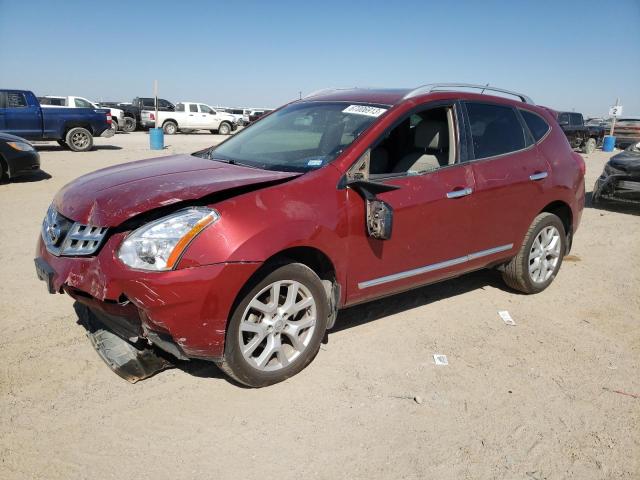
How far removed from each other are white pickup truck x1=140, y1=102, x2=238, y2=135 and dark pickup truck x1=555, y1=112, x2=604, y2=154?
59.1 ft

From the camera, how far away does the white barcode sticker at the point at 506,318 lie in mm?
4297

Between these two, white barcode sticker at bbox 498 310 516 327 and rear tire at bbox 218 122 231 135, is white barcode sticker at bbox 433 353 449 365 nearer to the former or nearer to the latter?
white barcode sticker at bbox 498 310 516 327

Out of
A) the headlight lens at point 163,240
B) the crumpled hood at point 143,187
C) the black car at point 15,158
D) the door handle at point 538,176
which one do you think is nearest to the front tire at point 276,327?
the headlight lens at point 163,240

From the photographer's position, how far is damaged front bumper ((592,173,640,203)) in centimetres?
913

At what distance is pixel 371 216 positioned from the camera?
332cm

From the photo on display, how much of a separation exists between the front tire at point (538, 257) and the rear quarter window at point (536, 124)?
727 millimetres

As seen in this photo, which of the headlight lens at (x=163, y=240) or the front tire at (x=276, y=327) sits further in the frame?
the front tire at (x=276, y=327)

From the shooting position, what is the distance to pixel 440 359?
3.61 metres

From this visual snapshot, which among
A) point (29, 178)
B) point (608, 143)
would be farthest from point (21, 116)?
point (608, 143)

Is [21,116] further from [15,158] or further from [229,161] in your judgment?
[229,161]

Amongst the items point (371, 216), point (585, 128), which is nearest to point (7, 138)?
point (371, 216)

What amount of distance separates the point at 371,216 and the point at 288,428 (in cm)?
137

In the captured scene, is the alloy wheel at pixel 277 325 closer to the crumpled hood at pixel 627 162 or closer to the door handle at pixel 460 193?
the door handle at pixel 460 193

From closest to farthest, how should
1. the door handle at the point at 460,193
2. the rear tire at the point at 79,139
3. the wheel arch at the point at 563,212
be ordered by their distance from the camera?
1. the door handle at the point at 460,193
2. the wheel arch at the point at 563,212
3. the rear tire at the point at 79,139
